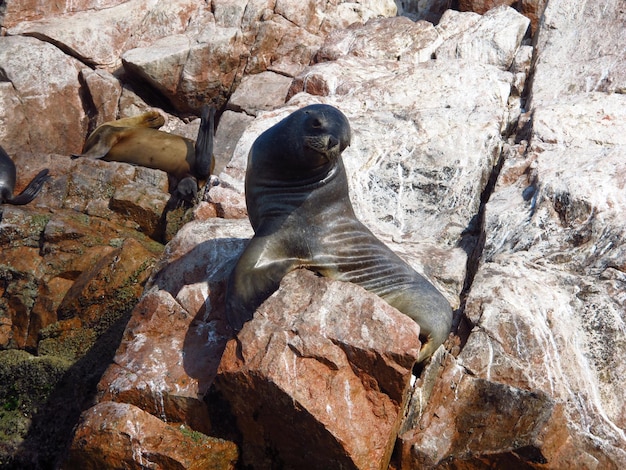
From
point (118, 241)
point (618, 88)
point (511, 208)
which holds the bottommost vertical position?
point (118, 241)

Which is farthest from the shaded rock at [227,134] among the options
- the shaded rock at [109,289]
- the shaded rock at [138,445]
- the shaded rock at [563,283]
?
the shaded rock at [138,445]

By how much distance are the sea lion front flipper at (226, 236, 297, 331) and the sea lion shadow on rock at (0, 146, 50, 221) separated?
183 inches

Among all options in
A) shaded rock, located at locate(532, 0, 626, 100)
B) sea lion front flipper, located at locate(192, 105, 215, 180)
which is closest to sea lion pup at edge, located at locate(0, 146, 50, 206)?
sea lion front flipper, located at locate(192, 105, 215, 180)

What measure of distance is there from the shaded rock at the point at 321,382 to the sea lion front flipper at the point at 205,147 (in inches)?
235

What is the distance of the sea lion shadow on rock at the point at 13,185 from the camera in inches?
342

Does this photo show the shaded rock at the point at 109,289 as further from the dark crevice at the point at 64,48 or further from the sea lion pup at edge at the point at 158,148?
the dark crevice at the point at 64,48

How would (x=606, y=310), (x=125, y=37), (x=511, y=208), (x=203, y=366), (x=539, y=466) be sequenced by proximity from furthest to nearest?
(x=125, y=37) → (x=511, y=208) → (x=606, y=310) → (x=203, y=366) → (x=539, y=466)

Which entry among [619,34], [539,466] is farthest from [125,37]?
[539,466]

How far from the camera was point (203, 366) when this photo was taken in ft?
16.0

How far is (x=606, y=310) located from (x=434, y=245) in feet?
6.50

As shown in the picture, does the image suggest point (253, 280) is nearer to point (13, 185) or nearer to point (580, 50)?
point (13, 185)

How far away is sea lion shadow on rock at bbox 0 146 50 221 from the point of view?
28.5 ft

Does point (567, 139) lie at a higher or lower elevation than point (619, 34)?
lower

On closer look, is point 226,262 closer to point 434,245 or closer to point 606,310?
point 434,245
